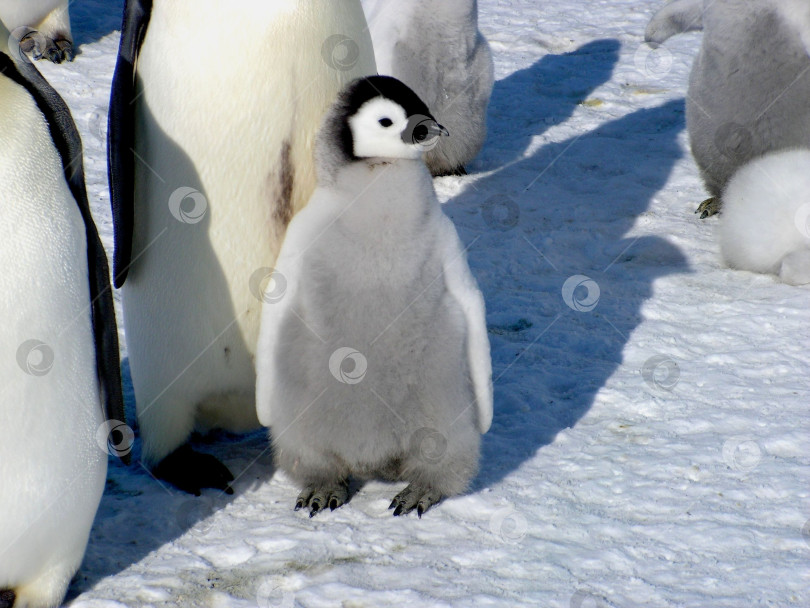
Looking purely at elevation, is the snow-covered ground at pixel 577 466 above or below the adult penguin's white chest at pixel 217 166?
below

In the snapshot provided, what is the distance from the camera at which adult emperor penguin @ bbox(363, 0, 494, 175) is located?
199 inches

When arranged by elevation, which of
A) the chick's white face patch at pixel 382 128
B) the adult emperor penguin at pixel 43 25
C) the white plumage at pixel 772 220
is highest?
the chick's white face patch at pixel 382 128

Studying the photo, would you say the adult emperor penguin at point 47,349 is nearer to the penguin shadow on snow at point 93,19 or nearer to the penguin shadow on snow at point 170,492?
the penguin shadow on snow at point 170,492

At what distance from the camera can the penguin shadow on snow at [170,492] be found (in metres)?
2.45

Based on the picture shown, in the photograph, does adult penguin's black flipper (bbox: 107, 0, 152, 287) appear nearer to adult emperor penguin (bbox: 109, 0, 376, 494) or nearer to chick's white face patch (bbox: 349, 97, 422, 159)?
adult emperor penguin (bbox: 109, 0, 376, 494)

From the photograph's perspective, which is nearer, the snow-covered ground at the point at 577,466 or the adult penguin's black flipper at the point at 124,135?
the snow-covered ground at the point at 577,466

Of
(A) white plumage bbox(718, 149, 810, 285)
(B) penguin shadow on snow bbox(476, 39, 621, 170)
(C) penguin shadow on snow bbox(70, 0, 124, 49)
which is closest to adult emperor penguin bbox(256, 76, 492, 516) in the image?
(A) white plumage bbox(718, 149, 810, 285)

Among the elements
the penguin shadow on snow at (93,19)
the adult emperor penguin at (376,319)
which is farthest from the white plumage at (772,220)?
the penguin shadow on snow at (93,19)

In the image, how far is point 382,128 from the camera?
2.51m

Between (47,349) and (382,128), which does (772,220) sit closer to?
(382,128)

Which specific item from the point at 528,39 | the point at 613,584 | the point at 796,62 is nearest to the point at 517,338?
the point at 613,584

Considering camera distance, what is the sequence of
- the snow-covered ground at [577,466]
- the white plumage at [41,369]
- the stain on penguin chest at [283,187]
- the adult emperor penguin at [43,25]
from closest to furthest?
the white plumage at [41,369] < the snow-covered ground at [577,466] < the stain on penguin chest at [283,187] < the adult emperor penguin at [43,25]

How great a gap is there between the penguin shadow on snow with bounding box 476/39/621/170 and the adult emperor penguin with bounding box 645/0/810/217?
1.17 metres

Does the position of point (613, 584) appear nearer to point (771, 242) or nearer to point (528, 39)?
point (771, 242)
